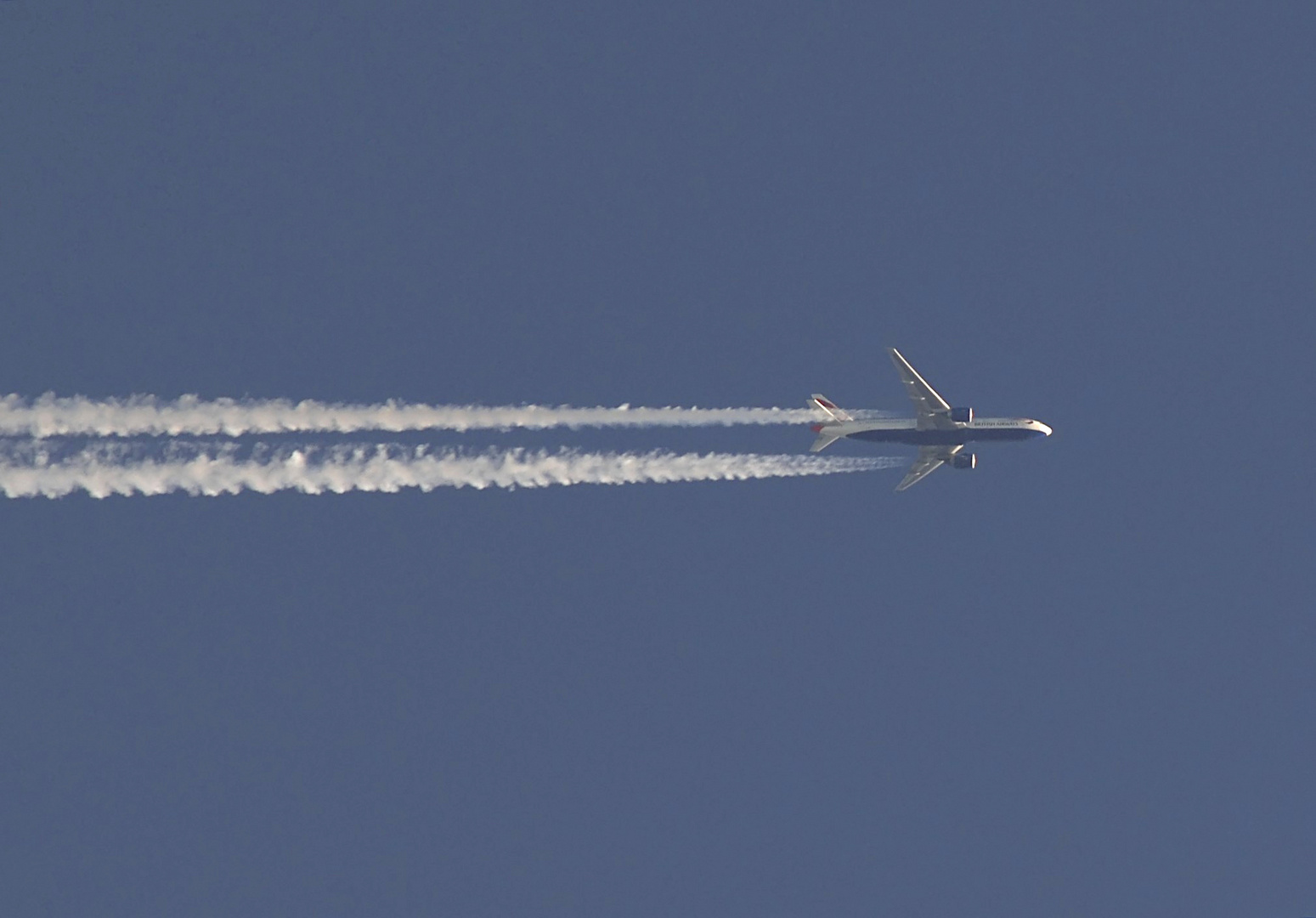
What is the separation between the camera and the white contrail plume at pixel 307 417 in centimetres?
6009

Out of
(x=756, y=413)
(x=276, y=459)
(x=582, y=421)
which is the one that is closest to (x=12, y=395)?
(x=276, y=459)

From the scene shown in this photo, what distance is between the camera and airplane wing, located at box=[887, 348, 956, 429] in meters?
77.9

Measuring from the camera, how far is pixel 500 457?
72.4 meters

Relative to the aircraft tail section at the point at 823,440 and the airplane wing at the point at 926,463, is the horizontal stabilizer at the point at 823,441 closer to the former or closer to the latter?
the aircraft tail section at the point at 823,440

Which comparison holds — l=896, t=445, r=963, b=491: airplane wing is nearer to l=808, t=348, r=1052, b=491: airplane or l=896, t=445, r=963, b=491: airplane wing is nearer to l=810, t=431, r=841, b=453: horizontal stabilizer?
l=808, t=348, r=1052, b=491: airplane

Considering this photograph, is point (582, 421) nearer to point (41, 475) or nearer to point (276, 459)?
point (276, 459)

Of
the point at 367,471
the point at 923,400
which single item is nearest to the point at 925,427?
the point at 923,400

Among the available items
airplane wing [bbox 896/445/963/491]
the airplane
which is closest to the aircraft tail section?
the airplane

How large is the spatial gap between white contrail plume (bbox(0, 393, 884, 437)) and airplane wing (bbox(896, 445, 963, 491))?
5.99m

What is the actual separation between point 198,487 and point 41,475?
5691mm

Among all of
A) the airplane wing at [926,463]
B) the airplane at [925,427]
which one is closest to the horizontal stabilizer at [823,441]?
the airplane at [925,427]

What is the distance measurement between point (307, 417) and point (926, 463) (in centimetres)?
2754

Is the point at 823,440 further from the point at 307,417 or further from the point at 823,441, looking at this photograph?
the point at 307,417

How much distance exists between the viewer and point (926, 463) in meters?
82.2
